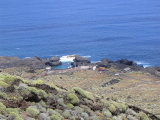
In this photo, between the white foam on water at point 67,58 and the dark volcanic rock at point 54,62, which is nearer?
the dark volcanic rock at point 54,62

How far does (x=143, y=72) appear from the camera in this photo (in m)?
73.5

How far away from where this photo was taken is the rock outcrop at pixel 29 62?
89.5 meters

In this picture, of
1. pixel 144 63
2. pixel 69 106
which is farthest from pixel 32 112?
pixel 144 63

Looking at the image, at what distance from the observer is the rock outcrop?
89.5 m

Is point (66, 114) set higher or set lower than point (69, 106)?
lower

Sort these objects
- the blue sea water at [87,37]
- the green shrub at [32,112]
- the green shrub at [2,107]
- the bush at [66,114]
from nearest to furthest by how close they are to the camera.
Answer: the green shrub at [2,107]
the green shrub at [32,112]
the bush at [66,114]
the blue sea water at [87,37]

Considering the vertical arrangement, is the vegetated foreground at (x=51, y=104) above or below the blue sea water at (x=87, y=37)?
below

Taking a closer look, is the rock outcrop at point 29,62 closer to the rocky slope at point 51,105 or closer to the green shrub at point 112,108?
the rocky slope at point 51,105

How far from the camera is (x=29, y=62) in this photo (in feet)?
304

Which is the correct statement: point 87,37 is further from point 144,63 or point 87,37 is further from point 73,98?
point 73,98

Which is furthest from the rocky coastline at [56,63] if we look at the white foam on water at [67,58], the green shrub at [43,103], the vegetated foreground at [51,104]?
the green shrub at [43,103]

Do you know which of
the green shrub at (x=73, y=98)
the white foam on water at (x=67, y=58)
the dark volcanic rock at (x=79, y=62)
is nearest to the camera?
the green shrub at (x=73, y=98)

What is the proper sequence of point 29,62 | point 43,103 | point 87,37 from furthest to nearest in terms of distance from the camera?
point 87,37, point 29,62, point 43,103

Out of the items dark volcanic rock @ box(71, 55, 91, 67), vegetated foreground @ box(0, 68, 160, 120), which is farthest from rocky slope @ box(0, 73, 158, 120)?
dark volcanic rock @ box(71, 55, 91, 67)
